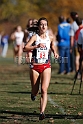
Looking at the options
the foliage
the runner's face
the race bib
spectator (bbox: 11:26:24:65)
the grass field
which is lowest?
the grass field

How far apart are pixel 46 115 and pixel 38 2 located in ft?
202

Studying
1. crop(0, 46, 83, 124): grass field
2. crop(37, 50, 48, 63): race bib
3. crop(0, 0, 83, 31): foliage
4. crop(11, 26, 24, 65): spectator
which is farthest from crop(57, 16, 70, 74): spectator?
crop(0, 0, 83, 31): foliage

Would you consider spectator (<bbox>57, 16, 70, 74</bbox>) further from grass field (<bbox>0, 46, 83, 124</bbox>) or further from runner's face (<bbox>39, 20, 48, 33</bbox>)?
runner's face (<bbox>39, 20, 48, 33</bbox>)

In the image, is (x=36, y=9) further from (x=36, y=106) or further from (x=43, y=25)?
(x=43, y=25)

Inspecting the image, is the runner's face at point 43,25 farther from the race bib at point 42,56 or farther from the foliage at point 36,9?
the foliage at point 36,9

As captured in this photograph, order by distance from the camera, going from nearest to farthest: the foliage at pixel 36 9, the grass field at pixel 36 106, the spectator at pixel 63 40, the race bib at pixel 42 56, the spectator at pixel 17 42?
the grass field at pixel 36 106, the race bib at pixel 42 56, the spectator at pixel 63 40, the spectator at pixel 17 42, the foliage at pixel 36 9

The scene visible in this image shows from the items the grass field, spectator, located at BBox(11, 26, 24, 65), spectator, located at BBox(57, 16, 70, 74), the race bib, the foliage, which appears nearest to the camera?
the grass field

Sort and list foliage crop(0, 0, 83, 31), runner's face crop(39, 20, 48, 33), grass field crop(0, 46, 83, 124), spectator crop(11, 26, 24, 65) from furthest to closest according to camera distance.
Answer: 1. foliage crop(0, 0, 83, 31)
2. spectator crop(11, 26, 24, 65)
3. runner's face crop(39, 20, 48, 33)
4. grass field crop(0, 46, 83, 124)

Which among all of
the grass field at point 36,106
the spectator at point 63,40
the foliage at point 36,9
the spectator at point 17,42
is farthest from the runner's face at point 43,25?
the foliage at point 36,9

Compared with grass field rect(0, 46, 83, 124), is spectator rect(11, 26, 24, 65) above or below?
above

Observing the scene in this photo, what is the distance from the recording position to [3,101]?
14.0 metres

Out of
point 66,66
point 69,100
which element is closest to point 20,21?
point 66,66

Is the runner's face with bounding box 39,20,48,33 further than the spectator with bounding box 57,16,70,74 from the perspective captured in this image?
No

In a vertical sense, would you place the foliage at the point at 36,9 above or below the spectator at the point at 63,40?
above
